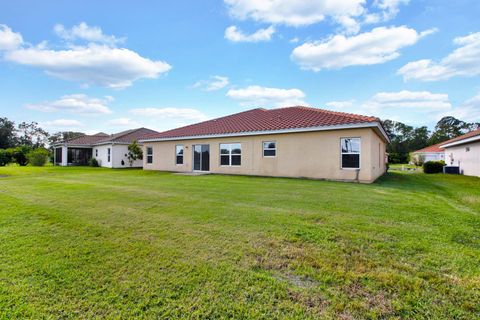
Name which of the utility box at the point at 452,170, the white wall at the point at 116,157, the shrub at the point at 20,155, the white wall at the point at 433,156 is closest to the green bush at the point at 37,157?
the shrub at the point at 20,155

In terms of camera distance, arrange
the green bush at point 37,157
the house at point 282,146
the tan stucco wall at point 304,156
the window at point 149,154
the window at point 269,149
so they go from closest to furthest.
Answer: the tan stucco wall at point 304,156, the house at point 282,146, the window at point 269,149, the window at point 149,154, the green bush at point 37,157

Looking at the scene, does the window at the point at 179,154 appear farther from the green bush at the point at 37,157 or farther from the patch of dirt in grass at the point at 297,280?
Answer: the green bush at the point at 37,157

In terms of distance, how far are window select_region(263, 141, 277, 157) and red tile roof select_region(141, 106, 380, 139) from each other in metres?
0.92

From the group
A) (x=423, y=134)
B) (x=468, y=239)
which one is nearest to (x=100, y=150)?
(x=468, y=239)

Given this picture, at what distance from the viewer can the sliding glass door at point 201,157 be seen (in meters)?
18.3

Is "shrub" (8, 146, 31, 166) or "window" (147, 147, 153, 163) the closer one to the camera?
"window" (147, 147, 153, 163)

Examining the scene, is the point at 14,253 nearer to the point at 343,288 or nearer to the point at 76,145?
the point at 343,288

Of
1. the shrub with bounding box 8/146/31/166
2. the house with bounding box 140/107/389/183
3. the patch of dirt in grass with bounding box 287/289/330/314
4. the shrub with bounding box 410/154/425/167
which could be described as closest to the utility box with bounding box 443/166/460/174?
the house with bounding box 140/107/389/183

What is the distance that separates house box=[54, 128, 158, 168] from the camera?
27266mm

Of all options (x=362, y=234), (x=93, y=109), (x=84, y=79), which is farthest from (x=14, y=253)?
(x=93, y=109)

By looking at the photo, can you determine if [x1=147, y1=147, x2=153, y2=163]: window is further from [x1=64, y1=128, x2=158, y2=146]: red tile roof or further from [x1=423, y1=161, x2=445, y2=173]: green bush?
[x1=423, y1=161, x2=445, y2=173]: green bush

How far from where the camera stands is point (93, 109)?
30906 mm

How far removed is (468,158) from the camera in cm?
1908

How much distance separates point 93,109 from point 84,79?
10645mm
